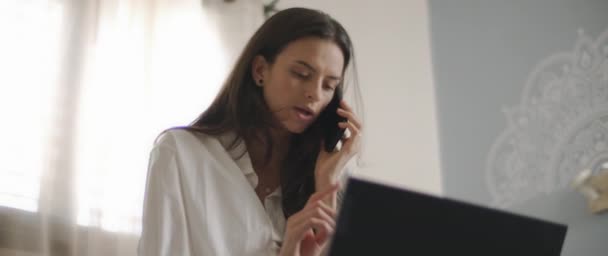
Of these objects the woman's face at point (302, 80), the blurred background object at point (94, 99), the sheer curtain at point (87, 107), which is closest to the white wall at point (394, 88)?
the blurred background object at point (94, 99)

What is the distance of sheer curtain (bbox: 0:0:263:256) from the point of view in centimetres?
136

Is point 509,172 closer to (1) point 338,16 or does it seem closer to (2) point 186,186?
(1) point 338,16

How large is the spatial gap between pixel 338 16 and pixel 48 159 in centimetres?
110

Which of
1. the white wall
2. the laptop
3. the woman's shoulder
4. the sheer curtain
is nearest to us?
the laptop

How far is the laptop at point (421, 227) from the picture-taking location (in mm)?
695

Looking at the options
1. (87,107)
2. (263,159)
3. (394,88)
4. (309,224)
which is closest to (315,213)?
(309,224)

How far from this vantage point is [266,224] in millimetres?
1124

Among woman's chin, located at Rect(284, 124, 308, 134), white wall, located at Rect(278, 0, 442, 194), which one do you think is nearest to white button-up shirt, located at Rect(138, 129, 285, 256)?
woman's chin, located at Rect(284, 124, 308, 134)

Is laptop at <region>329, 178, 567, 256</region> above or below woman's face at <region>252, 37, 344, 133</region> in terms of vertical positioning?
below

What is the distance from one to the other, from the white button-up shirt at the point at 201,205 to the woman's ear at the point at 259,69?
144mm

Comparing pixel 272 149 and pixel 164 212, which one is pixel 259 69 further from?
pixel 164 212

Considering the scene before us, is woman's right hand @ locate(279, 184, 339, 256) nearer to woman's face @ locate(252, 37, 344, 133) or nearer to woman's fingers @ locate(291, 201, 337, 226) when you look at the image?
woman's fingers @ locate(291, 201, 337, 226)

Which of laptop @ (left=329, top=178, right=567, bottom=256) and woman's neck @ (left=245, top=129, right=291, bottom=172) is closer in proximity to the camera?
laptop @ (left=329, top=178, right=567, bottom=256)

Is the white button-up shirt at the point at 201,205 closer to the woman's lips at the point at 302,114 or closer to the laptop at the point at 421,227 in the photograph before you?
the woman's lips at the point at 302,114
